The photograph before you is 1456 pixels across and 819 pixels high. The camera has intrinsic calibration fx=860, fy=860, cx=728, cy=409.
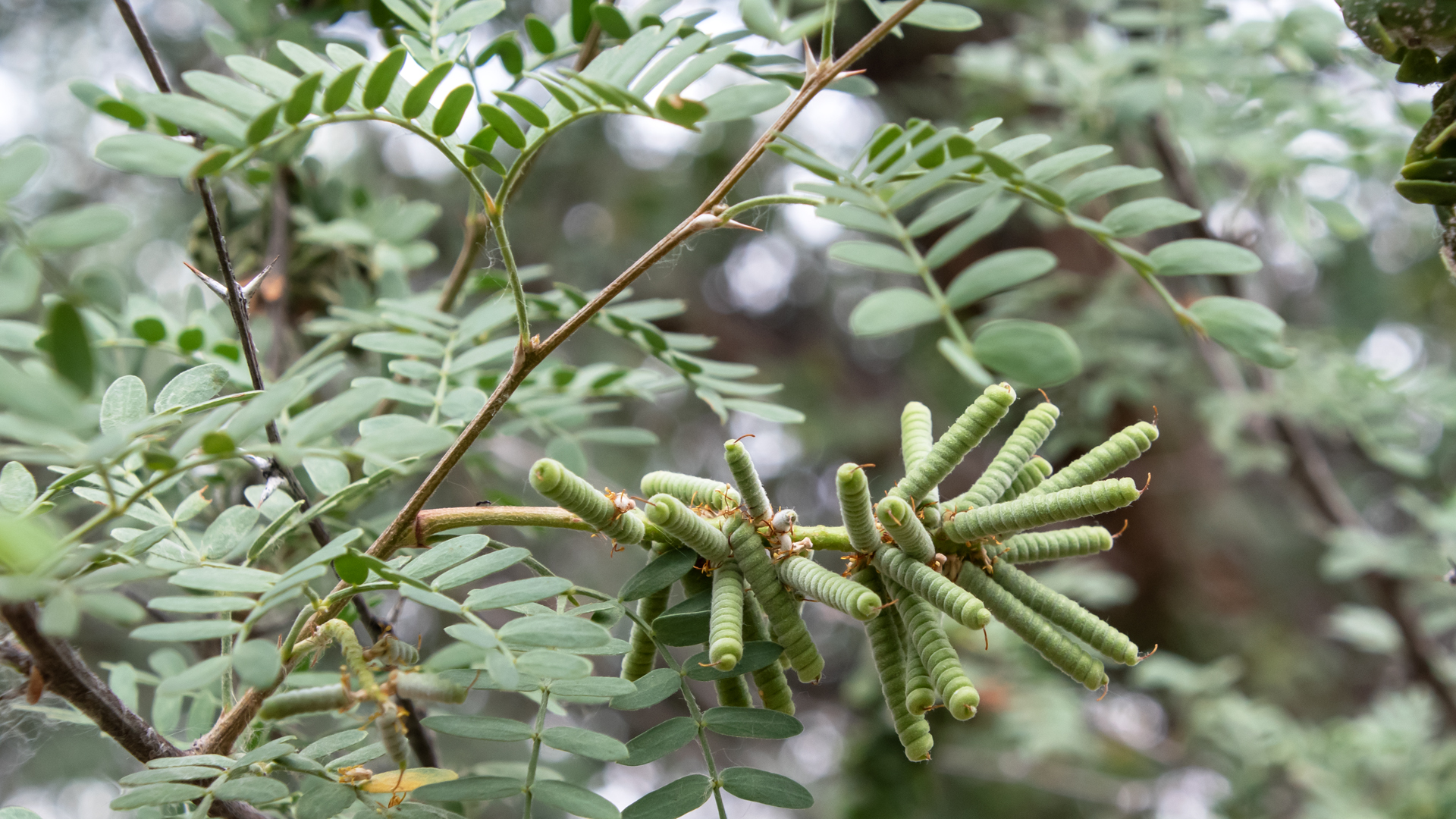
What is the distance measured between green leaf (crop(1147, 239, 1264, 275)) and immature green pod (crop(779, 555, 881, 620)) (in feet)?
1.38

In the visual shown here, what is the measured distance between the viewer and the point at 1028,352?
624 mm

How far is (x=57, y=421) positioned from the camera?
43cm

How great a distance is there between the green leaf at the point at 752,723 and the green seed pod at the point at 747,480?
169mm

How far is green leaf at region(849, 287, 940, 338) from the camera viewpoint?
0.64 m

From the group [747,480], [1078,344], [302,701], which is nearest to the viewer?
[302,701]

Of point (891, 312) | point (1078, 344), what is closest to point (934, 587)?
point (891, 312)

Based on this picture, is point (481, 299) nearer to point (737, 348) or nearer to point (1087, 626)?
point (1087, 626)

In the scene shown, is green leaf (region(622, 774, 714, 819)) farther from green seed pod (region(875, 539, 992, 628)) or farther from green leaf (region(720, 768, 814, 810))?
green seed pod (region(875, 539, 992, 628))

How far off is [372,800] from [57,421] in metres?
0.42

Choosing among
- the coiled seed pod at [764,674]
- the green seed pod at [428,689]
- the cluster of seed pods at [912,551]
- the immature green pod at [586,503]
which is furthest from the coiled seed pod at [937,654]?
the green seed pod at [428,689]

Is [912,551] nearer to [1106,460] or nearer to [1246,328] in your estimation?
[1106,460]

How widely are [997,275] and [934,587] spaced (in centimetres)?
25

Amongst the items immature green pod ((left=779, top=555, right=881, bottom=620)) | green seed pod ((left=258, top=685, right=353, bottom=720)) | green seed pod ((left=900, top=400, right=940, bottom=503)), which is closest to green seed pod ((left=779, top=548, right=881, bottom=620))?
immature green pod ((left=779, top=555, right=881, bottom=620))

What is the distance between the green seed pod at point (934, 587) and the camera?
23.6 inches
